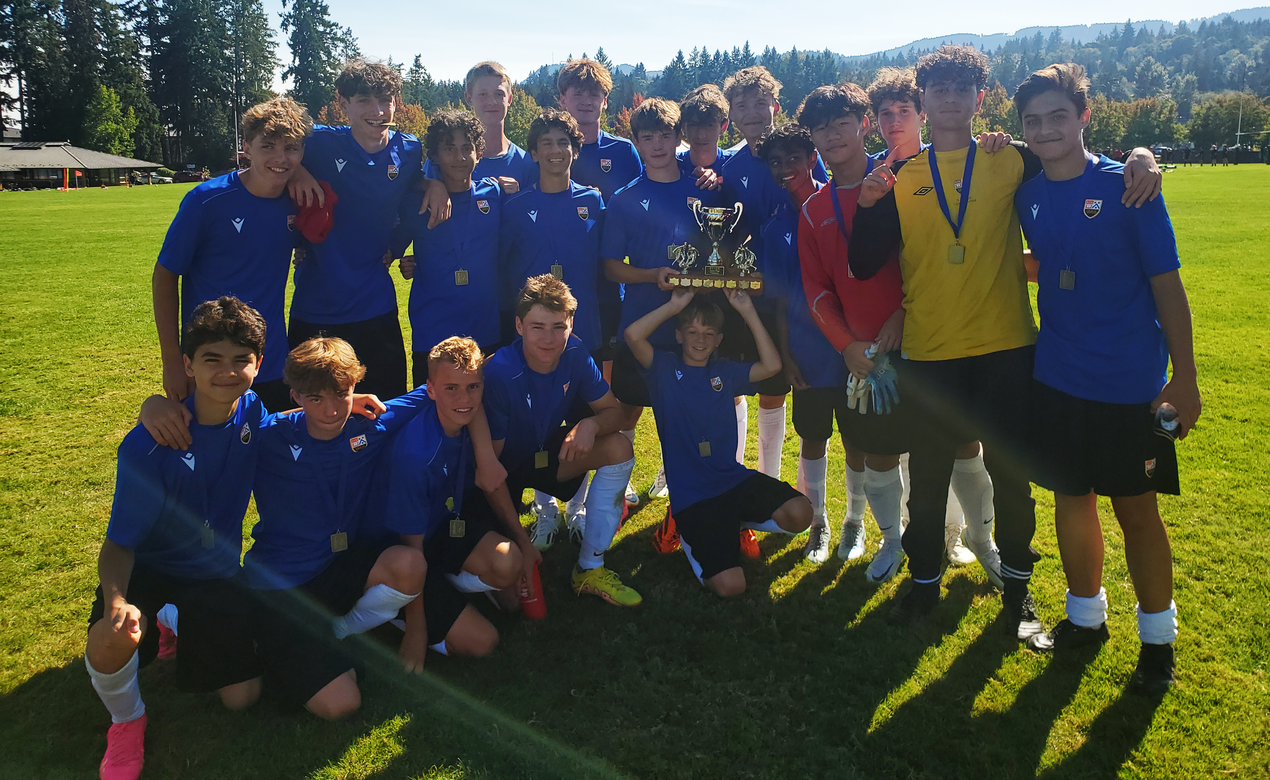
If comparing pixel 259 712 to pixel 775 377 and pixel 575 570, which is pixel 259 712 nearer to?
pixel 575 570

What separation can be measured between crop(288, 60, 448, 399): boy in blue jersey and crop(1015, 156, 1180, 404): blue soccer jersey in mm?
3212

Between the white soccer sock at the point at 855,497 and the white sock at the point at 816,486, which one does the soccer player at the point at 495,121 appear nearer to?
the white sock at the point at 816,486

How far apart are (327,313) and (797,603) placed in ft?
10.2

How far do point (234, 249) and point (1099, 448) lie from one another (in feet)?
13.7

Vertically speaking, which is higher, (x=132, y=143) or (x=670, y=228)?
(x=132, y=143)

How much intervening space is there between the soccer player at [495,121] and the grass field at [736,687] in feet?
8.47

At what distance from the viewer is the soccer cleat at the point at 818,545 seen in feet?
15.0

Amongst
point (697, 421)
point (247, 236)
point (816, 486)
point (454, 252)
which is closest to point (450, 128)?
point (454, 252)

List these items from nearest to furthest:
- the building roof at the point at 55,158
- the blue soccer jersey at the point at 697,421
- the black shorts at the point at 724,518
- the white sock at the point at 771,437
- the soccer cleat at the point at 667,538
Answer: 1. the black shorts at the point at 724,518
2. the blue soccer jersey at the point at 697,421
3. the soccer cleat at the point at 667,538
4. the white sock at the point at 771,437
5. the building roof at the point at 55,158

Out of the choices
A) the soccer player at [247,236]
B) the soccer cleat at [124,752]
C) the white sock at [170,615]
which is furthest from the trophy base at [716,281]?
the soccer cleat at [124,752]

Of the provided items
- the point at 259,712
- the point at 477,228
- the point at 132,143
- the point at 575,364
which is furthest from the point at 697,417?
the point at 132,143

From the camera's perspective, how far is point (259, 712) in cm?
333

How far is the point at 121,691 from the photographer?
9.75 ft

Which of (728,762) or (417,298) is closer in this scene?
(728,762)
